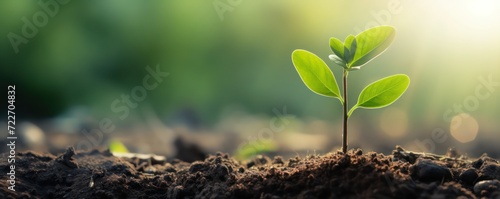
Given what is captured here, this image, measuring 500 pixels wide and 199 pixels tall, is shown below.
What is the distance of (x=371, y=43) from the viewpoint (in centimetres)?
159

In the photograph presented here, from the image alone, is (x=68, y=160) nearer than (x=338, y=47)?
No

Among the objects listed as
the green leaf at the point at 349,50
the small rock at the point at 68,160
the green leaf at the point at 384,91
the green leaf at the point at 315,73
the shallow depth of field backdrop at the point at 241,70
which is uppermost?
the shallow depth of field backdrop at the point at 241,70

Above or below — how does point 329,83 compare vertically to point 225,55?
below

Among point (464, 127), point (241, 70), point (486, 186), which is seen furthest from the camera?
point (241, 70)

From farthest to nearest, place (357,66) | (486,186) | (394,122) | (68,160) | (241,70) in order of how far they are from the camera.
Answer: (241,70) < (394,122) < (68,160) < (357,66) < (486,186)

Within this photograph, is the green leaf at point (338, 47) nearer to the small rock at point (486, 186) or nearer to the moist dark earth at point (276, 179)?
the moist dark earth at point (276, 179)

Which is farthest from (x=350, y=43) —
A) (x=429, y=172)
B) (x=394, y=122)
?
(x=394, y=122)

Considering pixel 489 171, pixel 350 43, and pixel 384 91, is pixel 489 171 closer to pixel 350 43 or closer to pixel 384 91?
pixel 384 91

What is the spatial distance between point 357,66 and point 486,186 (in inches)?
19.5

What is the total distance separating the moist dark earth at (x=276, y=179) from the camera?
142cm

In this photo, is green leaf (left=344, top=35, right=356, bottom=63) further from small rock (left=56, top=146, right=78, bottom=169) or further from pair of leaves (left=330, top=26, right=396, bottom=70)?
small rock (left=56, top=146, right=78, bottom=169)

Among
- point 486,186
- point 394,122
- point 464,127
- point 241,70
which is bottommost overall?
point 486,186

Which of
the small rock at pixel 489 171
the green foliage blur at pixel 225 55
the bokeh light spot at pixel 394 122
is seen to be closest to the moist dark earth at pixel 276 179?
the small rock at pixel 489 171

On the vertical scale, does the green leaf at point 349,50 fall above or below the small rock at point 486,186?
above
